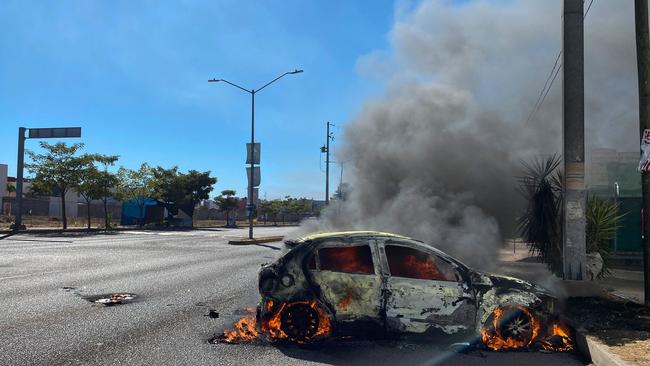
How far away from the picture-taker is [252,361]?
526cm

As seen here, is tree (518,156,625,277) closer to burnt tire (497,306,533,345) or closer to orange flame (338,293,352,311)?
burnt tire (497,306,533,345)

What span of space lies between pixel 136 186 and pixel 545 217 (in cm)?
3716

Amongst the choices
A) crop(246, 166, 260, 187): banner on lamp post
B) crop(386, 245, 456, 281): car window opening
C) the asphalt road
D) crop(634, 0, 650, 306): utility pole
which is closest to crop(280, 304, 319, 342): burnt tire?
the asphalt road

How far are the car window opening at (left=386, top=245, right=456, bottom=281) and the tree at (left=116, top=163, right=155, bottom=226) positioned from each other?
36514mm

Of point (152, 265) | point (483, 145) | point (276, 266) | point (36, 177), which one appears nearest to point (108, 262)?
point (152, 265)

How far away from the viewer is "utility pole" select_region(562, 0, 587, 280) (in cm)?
884

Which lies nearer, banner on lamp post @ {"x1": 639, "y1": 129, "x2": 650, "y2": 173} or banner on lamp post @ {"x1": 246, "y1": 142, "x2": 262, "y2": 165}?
banner on lamp post @ {"x1": 639, "y1": 129, "x2": 650, "y2": 173}

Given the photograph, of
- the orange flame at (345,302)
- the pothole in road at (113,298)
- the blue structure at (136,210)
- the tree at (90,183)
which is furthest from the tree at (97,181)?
the orange flame at (345,302)

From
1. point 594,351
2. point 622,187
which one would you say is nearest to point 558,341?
point 594,351

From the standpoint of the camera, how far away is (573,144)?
29.9 ft

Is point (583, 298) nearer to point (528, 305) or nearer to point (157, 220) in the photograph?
point (528, 305)

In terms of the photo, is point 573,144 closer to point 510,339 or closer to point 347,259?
point 510,339

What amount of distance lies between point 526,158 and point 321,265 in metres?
11.2

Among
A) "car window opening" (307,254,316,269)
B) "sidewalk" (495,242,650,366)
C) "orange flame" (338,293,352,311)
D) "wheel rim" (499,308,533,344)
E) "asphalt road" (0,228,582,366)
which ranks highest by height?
"car window opening" (307,254,316,269)
